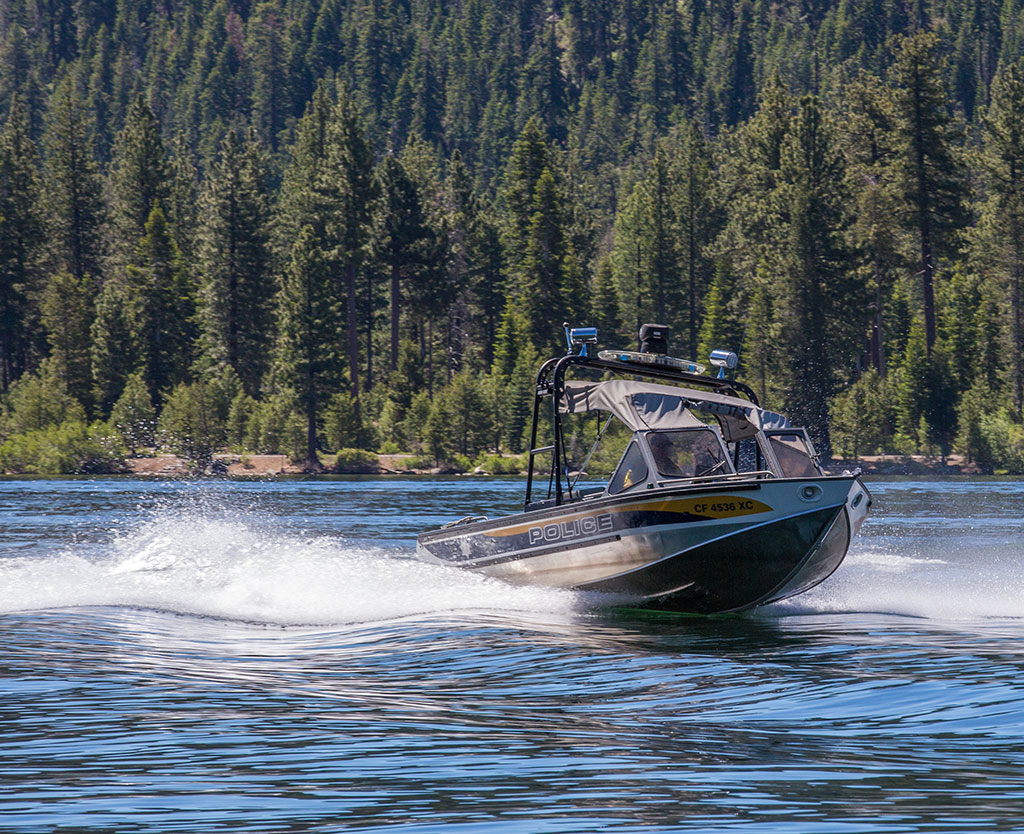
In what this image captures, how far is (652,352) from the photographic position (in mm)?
19156

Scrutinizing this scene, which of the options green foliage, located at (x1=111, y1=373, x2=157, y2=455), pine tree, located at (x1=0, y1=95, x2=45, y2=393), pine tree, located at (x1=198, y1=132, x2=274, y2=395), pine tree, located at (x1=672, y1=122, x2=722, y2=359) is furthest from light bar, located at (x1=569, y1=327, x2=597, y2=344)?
pine tree, located at (x1=0, y1=95, x2=45, y2=393)

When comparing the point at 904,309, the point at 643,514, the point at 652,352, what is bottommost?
the point at 643,514

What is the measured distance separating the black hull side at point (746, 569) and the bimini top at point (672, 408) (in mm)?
1630

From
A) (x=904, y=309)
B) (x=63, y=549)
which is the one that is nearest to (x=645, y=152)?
(x=904, y=309)

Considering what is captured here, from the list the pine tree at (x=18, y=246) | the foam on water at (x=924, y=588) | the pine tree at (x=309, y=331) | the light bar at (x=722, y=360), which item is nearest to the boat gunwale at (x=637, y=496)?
the foam on water at (x=924, y=588)

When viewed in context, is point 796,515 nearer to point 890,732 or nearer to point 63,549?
point 890,732

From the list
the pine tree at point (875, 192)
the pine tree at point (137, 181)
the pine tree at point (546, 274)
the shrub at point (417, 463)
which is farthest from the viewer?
the pine tree at point (137, 181)

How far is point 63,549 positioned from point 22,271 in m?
73.7

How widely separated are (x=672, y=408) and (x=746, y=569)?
2382 millimetres

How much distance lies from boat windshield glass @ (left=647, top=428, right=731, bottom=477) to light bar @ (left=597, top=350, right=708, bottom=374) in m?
1.18

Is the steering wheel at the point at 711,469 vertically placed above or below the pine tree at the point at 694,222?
below

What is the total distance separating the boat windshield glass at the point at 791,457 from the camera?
17.6m

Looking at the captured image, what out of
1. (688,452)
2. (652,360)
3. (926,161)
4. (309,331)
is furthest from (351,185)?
(688,452)

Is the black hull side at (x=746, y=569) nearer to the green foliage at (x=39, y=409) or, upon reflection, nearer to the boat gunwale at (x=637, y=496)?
the boat gunwale at (x=637, y=496)
